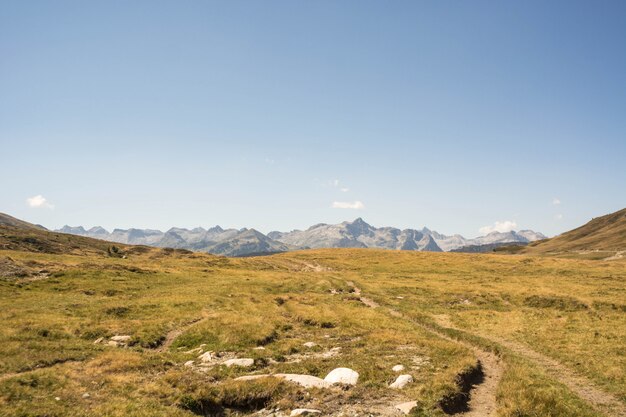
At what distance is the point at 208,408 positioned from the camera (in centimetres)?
1591

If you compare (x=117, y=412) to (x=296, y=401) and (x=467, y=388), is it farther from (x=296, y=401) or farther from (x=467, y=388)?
(x=467, y=388)

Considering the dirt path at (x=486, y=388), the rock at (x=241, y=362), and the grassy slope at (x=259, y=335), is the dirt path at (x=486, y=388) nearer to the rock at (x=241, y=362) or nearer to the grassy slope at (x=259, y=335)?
the grassy slope at (x=259, y=335)

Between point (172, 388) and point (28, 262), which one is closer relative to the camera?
point (172, 388)

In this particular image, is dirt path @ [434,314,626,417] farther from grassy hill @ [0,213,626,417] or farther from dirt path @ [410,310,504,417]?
dirt path @ [410,310,504,417]

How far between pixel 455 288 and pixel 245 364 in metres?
48.4

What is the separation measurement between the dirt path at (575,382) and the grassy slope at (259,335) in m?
0.69

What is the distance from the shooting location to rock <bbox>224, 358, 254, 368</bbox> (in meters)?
21.6

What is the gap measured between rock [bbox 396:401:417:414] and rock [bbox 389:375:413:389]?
2.10 metres

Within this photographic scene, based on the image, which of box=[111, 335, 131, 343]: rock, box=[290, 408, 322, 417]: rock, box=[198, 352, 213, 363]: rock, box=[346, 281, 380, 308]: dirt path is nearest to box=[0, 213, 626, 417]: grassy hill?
box=[111, 335, 131, 343]: rock

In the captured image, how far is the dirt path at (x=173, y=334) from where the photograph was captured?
1078 inches

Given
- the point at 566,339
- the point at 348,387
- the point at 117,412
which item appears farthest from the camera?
the point at 566,339

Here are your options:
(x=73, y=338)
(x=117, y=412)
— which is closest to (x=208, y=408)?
(x=117, y=412)

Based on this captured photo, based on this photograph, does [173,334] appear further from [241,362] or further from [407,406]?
[407,406]

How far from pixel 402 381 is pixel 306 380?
4.89m
